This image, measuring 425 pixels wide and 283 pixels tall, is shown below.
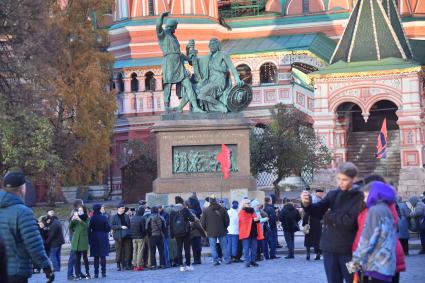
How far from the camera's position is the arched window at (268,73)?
197 feet

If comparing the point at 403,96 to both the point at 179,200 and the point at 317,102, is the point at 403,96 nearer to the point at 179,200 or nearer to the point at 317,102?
the point at 317,102

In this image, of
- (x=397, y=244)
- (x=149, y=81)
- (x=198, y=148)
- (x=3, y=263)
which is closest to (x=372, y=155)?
(x=149, y=81)

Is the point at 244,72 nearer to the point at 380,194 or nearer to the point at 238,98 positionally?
the point at 238,98

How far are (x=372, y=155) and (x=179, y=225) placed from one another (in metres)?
29.5

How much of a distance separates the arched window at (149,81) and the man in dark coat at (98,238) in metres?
38.0

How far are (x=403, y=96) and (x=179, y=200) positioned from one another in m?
25.9

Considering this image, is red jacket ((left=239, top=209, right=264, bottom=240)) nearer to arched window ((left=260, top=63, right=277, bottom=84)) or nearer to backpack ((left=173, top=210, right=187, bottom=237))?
backpack ((left=173, top=210, right=187, bottom=237))

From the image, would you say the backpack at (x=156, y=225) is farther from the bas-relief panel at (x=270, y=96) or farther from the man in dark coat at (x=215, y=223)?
the bas-relief panel at (x=270, y=96)

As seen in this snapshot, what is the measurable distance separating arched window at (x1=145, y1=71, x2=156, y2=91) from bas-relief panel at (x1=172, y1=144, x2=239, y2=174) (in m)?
29.2

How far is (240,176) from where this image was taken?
31.5 metres

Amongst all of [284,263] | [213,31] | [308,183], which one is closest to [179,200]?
[284,263]

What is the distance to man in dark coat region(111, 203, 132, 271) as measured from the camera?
80.5ft

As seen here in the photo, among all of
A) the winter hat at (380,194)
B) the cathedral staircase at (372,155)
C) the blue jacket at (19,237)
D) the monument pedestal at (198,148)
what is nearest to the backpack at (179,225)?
the monument pedestal at (198,148)

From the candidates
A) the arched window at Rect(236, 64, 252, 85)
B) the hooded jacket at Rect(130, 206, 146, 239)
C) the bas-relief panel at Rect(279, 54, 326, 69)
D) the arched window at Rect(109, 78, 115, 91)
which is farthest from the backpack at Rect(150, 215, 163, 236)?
the arched window at Rect(236, 64, 252, 85)
